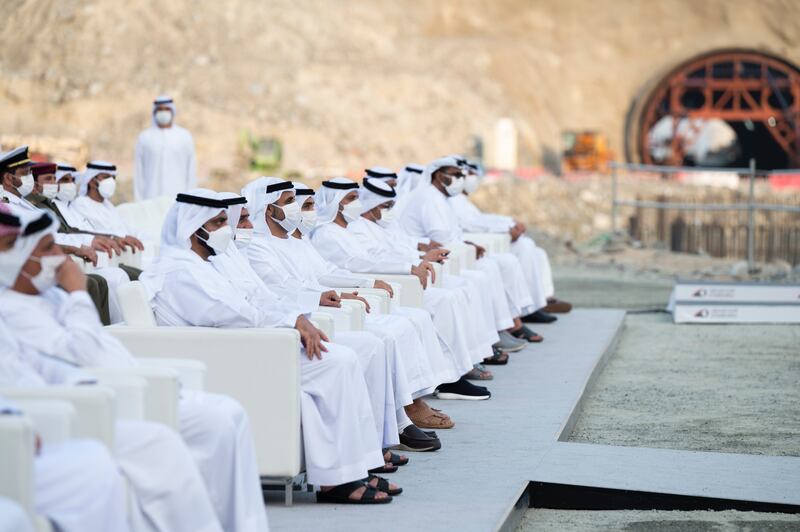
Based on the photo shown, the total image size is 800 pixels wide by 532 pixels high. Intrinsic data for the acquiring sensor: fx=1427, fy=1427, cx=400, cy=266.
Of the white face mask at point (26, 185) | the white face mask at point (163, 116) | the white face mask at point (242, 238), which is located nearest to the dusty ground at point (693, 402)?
the white face mask at point (242, 238)

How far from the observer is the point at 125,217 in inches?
442

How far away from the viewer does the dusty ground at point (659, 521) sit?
224 inches

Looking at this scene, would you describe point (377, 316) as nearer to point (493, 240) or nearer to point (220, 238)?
point (220, 238)

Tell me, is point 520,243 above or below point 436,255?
below

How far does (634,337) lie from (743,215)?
12968 mm

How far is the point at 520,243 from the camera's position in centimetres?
1207

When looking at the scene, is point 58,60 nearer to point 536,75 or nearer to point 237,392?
point 536,75

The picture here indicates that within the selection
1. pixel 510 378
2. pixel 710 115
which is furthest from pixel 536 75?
pixel 510 378

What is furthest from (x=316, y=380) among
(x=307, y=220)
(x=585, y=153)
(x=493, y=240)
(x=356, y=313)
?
(x=585, y=153)

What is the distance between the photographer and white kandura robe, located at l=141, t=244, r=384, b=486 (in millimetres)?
5727

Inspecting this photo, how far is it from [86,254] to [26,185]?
510mm

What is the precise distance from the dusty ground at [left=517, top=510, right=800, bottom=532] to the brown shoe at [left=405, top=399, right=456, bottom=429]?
4.77 ft

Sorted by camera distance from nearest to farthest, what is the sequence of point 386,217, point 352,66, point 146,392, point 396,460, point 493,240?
1. point 146,392
2. point 396,460
3. point 386,217
4. point 493,240
5. point 352,66

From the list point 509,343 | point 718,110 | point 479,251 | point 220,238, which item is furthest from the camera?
point 718,110
